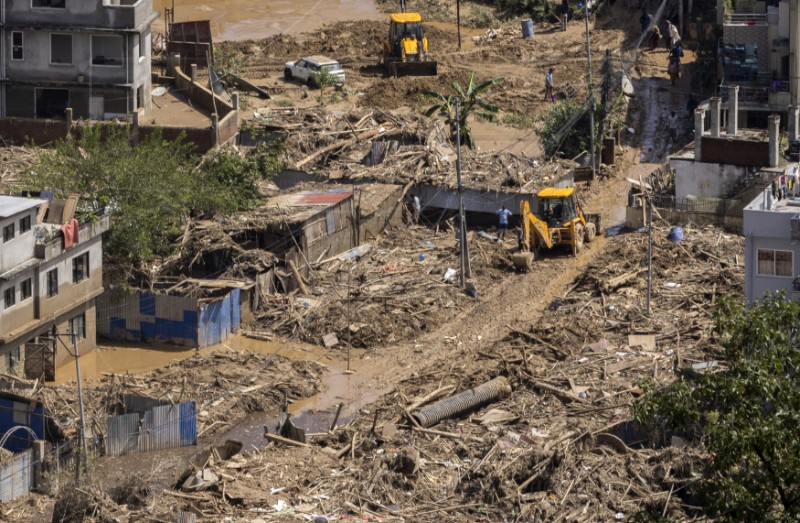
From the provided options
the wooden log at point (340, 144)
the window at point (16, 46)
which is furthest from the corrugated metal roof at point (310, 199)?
the window at point (16, 46)

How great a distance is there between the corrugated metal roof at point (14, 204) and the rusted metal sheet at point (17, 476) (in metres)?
6.41

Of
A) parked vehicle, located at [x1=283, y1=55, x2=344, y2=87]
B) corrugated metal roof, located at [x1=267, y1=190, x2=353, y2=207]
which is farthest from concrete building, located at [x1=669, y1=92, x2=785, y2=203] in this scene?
parked vehicle, located at [x1=283, y1=55, x2=344, y2=87]

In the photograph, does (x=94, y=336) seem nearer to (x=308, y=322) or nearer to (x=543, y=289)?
(x=308, y=322)

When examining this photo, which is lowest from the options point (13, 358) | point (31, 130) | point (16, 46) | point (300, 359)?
point (300, 359)

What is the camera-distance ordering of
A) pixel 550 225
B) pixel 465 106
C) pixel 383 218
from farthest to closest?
pixel 465 106, pixel 383 218, pixel 550 225

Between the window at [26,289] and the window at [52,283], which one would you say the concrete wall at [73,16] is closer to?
the window at [52,283]

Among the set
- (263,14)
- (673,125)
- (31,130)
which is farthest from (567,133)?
(263,14)

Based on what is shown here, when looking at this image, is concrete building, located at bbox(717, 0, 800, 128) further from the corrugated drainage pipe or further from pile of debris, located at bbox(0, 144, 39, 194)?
pile of debris, located at bbox(0, 144, 39, 194)

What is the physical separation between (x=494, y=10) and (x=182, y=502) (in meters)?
41.7

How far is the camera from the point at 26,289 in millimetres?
37188

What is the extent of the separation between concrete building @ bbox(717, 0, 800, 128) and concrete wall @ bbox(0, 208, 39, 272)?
2294 cm

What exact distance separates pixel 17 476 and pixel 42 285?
269 inches

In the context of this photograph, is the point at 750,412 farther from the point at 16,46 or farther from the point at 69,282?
the point at 16,46

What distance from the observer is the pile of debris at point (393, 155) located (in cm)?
4759
